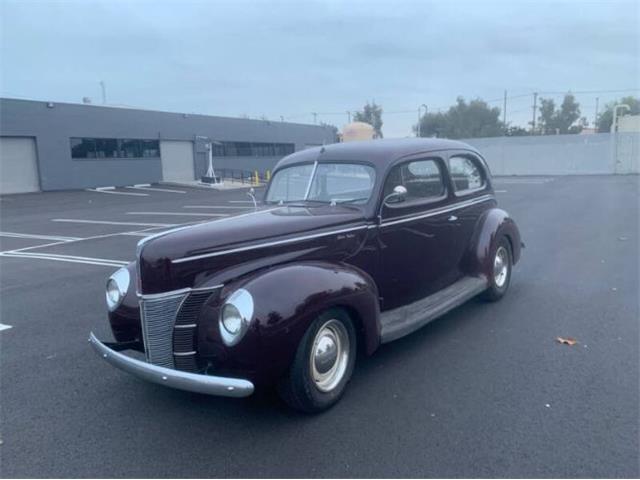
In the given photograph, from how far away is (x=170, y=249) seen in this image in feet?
11.3

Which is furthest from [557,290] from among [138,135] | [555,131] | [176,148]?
[555,131]

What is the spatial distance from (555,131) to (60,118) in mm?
57268

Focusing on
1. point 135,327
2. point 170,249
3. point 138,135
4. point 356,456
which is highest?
point 138,135

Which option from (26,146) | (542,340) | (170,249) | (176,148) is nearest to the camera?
(170,249)

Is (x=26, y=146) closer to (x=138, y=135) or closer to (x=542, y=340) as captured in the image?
(x=138, y=135)

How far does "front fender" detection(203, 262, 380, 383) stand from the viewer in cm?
318

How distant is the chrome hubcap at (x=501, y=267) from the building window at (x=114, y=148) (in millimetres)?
26999

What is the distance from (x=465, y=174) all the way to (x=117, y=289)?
3.93 metres

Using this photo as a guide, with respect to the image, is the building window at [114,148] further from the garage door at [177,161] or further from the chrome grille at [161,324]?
the chrome grille at [161,324]

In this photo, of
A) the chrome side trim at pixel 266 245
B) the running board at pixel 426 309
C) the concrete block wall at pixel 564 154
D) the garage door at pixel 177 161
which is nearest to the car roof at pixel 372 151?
the chrome side trim at pixel 266 245

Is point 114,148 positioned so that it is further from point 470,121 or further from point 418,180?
point 470,121

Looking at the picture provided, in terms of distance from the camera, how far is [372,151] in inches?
193

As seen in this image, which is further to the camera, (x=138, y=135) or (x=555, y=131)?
(x=555, y=131)

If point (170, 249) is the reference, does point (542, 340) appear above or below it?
below
